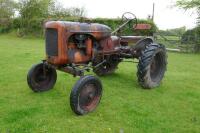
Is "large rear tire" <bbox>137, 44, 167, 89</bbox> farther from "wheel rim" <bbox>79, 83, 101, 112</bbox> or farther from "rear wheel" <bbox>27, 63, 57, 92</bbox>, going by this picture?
"rear wheel" <bbox>27, 63, 57, 92</bbox>

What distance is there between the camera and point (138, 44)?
7.63 metres

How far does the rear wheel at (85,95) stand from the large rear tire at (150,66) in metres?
1.58

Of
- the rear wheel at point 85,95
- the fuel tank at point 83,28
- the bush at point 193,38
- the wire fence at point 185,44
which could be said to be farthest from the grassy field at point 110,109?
the bush at point 193,38

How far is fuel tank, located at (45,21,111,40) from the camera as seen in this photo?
5.68 m

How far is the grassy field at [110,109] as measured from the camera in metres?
4.74

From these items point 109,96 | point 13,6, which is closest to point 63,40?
point 109,96

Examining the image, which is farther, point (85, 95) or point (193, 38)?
point (193, 38)

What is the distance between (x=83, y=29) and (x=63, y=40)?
0.58 m

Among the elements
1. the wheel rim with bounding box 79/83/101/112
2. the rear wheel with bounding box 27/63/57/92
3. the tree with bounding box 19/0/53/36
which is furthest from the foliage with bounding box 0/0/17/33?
the wheel rim with bounding box 79/83/101/112

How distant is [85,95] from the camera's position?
5398 millimetres

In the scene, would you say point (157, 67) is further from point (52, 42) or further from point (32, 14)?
point (32, 14)

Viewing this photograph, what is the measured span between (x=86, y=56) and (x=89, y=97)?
1213 millimetres

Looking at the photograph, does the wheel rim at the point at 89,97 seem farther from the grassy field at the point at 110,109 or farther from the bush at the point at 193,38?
the bush at the point at 193,38

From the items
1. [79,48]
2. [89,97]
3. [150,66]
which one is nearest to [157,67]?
[150,66]
